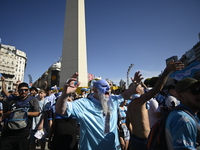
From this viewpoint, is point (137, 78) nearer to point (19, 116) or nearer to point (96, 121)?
point (96, 121)

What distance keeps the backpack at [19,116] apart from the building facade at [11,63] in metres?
68.4

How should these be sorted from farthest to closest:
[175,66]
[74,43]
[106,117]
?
[74,43], [106,117], [175,66]

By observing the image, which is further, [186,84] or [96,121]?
[96,121]

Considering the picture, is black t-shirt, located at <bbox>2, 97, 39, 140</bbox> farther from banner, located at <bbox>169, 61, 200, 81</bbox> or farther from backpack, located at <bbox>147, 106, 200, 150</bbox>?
banner, located at <bbox>169, 61, 200, 81</bbox>

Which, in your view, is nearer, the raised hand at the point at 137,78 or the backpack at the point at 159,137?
the backpack at the point at 159,137

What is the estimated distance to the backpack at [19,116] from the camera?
2.36m

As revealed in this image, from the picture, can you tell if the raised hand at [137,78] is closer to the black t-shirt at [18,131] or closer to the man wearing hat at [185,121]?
the man wearing hat at [185,121]

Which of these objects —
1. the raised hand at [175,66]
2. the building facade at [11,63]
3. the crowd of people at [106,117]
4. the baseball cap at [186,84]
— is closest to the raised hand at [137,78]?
the crowd of people at [106,117]

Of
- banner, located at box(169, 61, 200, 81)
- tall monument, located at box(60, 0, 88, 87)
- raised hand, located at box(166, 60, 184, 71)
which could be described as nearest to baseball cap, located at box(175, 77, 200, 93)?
raised hand, located at box(166, 60, 184, 71)

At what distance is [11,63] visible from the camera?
228 ft

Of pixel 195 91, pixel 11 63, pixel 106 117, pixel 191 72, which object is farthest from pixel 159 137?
pixel 11 63

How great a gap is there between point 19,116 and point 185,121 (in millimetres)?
2734

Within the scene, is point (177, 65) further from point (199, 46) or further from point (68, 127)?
point (199, 46)

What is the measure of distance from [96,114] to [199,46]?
44.6 meters
